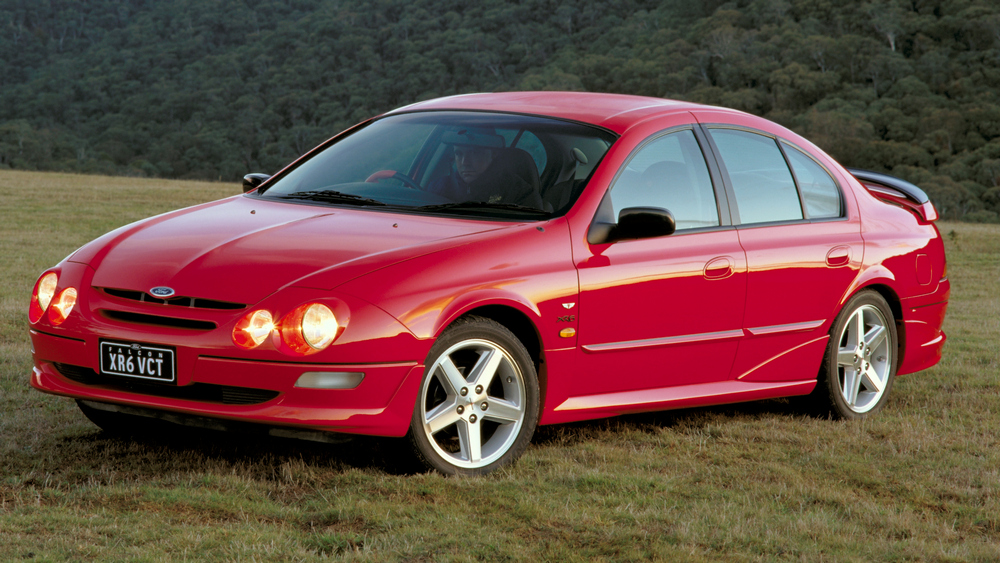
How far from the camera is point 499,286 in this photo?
15.9ft

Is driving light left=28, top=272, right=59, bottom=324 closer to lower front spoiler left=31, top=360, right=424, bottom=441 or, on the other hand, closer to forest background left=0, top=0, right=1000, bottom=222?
lower front spoiler left=31, top=360, right=424, bottom=441

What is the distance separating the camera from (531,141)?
5.63 m

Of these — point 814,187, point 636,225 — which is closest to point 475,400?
point 636,225

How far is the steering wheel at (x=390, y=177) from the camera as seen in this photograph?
224 inches

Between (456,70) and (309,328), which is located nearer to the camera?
(309,328)

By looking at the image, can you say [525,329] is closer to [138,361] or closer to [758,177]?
[138,361]

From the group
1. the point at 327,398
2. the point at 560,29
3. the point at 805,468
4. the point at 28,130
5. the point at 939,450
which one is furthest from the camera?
the point at 560,29

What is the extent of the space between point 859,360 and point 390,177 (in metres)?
2.86

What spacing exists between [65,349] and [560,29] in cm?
8818

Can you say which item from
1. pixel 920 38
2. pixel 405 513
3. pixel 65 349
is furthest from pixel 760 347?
pixel 920 38

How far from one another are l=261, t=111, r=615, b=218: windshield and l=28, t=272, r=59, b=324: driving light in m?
1.23

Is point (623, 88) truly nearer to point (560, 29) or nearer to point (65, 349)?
point (560, 29)

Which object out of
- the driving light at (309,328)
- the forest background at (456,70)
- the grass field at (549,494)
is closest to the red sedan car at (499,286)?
the driving light at (309,328)

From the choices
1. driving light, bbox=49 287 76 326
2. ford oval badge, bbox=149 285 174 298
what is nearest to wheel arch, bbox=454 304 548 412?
ford oval badge, bbox=149 285 174 298
